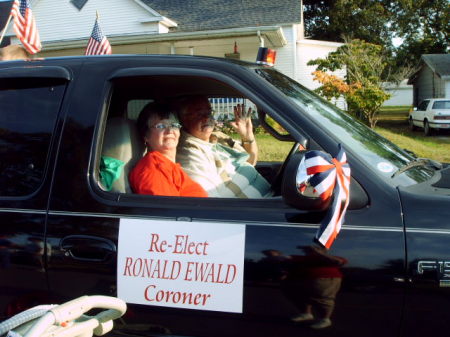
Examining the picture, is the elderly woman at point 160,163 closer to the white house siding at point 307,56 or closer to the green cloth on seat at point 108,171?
the green cloth on seat at point 108,171

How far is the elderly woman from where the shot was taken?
8.09ft

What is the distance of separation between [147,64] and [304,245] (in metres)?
1.14

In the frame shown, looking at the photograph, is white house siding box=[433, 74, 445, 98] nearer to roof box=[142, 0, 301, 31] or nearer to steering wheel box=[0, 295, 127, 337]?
roof box=[142, 0, 301, 31]

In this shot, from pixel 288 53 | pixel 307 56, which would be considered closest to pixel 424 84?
pixel 307 56

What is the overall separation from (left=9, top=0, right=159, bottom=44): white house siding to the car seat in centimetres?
1746

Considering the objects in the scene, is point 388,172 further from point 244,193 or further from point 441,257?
point 244,193

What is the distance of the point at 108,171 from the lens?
97.2 inches

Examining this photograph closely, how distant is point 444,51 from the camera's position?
41.8 m

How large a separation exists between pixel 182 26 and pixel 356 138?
1846cm

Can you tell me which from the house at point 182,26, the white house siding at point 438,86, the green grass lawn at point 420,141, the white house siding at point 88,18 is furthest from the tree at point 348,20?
the white house siding at point 88,18

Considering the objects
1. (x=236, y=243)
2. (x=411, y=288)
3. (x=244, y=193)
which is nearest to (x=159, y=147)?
(x=244, y=193)

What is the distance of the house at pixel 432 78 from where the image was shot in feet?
95.6

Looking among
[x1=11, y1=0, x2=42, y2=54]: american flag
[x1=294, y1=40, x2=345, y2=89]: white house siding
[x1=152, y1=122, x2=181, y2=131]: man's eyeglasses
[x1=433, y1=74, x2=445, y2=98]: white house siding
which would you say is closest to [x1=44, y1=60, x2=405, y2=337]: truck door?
[x1=152, y1=122, x2=181, y2=131]: man's eyeglasses

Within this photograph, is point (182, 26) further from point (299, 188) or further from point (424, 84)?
point (424, 84)
